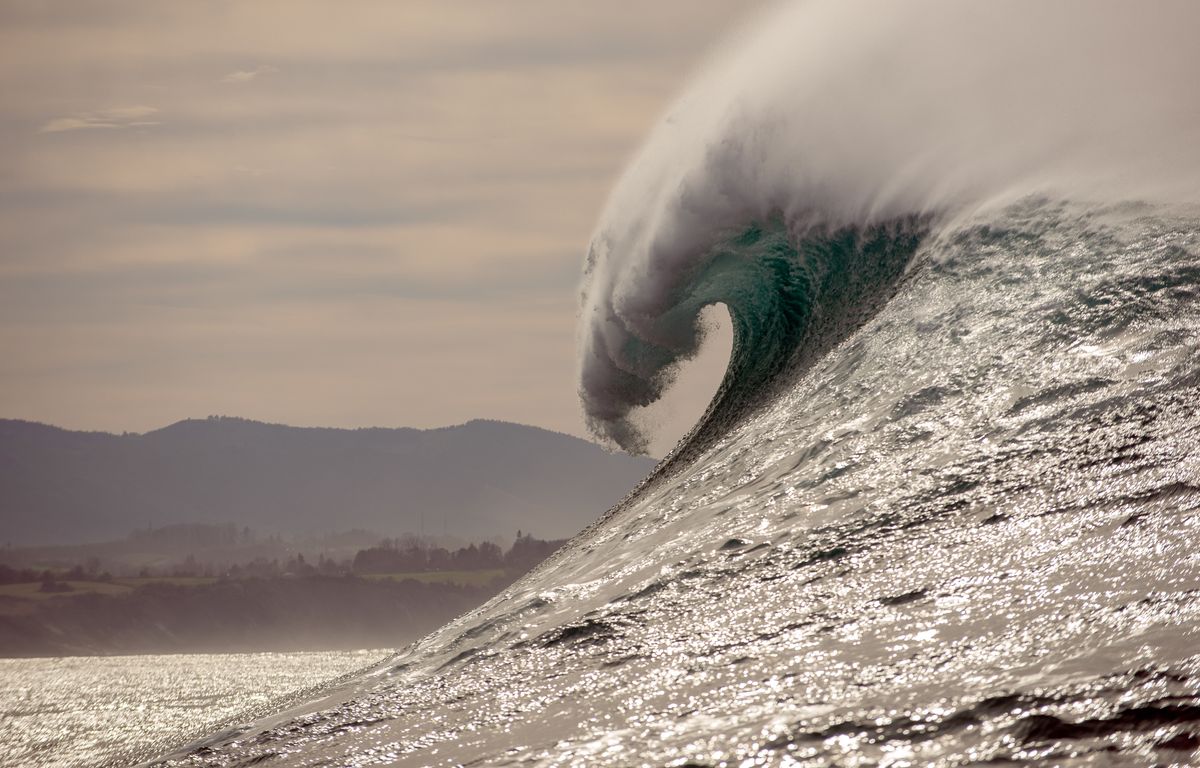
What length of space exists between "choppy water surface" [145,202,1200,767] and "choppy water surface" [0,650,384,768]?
8.81 ft

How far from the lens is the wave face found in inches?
151

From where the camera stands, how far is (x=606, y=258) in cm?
1386

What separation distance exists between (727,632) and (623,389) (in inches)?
385

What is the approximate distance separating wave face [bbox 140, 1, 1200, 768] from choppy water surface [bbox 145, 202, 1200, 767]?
0.02 meters

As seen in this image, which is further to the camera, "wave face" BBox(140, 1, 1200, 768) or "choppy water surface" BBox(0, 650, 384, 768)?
"choppy water surface" BBox(0, 650, 384, 768)

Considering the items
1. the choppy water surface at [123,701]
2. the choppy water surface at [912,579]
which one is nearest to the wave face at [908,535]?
the choppy water surface at [912,579]

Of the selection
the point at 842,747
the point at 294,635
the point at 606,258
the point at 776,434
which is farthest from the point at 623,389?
the point at 294,635

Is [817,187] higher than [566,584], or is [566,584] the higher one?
[817,187]

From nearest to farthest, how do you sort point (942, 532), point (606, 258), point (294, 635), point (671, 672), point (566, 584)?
point (671, 672), point (942, 532), point (566, 584), point (606, 258), point (294, 635)

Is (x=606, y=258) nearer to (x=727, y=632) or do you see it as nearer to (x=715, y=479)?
(x=715, y=479)

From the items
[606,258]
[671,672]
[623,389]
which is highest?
[606,258]

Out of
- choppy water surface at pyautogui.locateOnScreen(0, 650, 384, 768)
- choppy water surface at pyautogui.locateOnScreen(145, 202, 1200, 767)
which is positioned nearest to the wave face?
choppy water surface at pyautogui.locateOnScreen(145, 202, 1200, 767)

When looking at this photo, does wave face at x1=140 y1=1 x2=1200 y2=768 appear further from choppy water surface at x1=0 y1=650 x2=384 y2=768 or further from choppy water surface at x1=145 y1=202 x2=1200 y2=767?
choppy water surface at x1=0 y1=650 x2=384 y2=768

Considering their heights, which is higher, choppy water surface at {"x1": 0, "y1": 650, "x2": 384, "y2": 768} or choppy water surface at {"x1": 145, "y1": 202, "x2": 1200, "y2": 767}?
choppy water surface at {"x1": 0, "y1": 650, "x2": 384, "y2": 768}
